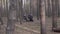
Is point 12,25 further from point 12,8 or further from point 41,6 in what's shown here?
point 41,6

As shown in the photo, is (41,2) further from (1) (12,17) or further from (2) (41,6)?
(1) (12,17)

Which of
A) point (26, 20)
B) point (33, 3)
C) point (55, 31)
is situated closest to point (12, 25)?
point (55, 31)

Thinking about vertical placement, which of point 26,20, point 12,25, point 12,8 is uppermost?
point 12,8

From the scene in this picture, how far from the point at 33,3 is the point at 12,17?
75.0ft

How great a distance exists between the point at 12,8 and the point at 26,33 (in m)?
3.98

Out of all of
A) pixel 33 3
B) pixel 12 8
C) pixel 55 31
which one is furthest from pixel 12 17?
pixel 33 3

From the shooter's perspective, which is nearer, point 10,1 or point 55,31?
point 10,1

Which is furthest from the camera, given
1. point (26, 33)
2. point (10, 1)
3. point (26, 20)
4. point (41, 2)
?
Result: point (26, 20)

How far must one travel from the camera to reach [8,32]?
4.12m

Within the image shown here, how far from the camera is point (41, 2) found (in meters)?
5.23

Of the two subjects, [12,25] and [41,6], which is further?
[41,6]

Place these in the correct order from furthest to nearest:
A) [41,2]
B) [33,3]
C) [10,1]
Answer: [33,3], [41,2], [10,1]

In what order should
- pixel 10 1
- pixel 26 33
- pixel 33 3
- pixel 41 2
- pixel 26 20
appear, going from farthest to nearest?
pixel 33 3
pixel 26 20
pixel 26 33
pixel 41 2
pixel 10 1

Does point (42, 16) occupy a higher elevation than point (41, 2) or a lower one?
lower
